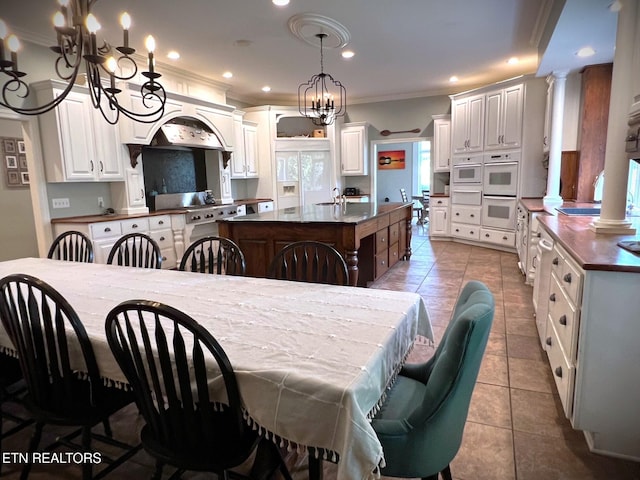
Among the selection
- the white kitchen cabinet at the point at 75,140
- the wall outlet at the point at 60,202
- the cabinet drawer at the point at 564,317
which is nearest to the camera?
the cabinet drawer at the point at 564,317

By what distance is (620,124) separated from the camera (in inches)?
85.7

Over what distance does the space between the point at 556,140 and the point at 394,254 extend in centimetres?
240

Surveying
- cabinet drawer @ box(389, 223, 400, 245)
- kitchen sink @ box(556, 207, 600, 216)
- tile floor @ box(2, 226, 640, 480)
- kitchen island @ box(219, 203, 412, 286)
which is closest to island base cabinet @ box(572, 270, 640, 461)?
tile floor @ box(2, 226, 640, 480)

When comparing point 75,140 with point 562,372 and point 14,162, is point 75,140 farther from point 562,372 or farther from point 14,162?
point 562,372

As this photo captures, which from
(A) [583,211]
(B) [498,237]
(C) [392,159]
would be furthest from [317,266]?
(C) [392,159]

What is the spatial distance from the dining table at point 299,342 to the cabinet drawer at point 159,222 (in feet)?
9.07

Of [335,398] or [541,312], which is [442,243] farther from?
[335,398]

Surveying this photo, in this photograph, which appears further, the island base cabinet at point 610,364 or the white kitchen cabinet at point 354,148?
the white kitchen cabinet at point 354,148

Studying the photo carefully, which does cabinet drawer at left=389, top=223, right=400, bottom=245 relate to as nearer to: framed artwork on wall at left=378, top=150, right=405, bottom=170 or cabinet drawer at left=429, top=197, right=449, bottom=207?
cabinet drawer at left=429, top=197, right=449, bottom=207

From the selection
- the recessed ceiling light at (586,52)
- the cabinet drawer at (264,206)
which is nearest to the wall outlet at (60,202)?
the cabinet drawer at (264,206)

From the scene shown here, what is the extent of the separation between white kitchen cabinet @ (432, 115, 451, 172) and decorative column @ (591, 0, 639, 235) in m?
4.85

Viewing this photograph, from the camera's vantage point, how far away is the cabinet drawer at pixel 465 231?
6.52 m

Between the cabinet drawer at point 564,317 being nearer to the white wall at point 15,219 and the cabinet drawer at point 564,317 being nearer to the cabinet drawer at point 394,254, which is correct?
the cabinet drawer at point 394,254

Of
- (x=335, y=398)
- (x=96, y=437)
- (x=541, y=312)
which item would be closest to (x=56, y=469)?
(x=96, y=437)
